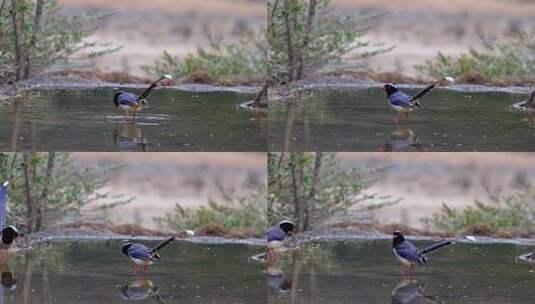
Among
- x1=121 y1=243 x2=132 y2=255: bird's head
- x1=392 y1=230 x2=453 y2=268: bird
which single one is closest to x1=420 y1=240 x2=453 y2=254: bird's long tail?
x1=392 y1=230 x2=453 y2=268: bird

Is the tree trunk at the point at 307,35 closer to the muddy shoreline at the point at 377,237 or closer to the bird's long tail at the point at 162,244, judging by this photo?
the muddy shoreline at the point at 377,237

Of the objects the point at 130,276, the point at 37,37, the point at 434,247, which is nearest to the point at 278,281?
the point at 130,276

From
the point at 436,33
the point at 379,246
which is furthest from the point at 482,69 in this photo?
the point at 379,246

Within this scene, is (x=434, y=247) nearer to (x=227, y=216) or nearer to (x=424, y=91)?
(x=424, y=91)

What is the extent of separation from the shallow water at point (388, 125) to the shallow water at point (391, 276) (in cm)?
67

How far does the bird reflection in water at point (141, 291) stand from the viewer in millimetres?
8930

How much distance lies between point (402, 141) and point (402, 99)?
0.32 meters

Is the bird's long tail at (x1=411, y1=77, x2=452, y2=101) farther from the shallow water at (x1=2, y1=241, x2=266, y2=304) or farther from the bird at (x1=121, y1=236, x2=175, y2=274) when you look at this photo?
the bird at (x1=121, y1=236, x2=175, y2=274)

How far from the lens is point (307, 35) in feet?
33.2

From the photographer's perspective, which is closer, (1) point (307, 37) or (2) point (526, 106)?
(1) point (307, 37)

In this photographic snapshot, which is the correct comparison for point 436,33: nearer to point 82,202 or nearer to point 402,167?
point 402,167

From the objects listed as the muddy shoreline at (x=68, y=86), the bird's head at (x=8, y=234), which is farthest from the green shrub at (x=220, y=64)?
the bird's head at (x=8, y=234)

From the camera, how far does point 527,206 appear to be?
431 inches

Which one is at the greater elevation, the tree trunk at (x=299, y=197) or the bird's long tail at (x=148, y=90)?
the bird's long tail at (x=148, y=90)
